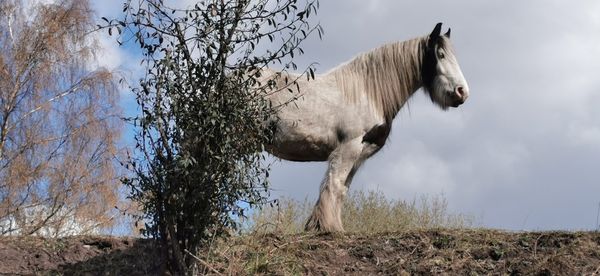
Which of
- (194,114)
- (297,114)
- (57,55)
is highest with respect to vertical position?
(57,55)

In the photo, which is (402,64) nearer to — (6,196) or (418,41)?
(418,41)

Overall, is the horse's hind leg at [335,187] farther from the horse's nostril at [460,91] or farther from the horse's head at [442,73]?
the horse's nostril at [460,91]

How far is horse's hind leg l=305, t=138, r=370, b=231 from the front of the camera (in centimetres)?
779

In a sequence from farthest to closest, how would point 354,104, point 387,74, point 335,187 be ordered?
point 387,74 → point 354,104 → point 335,187

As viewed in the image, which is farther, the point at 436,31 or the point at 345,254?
the point at 436,31

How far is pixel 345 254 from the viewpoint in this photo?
22.6 ft

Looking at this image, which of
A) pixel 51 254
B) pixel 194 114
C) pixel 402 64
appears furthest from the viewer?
pixel 402 64

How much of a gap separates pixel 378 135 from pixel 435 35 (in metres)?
1.26

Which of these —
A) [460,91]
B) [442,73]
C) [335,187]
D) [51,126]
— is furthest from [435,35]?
Answer: [51,126]

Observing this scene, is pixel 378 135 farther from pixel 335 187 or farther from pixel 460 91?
pixel 460 91

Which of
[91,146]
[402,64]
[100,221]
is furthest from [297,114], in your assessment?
[91,146]

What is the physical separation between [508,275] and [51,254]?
3.96 metres

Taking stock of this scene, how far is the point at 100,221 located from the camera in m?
19.2

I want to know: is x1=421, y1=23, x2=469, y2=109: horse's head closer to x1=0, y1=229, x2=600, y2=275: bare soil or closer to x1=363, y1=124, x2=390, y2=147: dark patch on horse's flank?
x1=363, y1=124, x2=390, y2=147: dark patch on horse's flank
